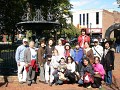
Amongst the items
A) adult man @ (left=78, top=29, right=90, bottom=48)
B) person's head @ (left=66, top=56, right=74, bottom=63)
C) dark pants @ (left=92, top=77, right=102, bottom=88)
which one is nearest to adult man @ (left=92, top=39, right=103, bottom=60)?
adult man @ (left=78, top=29, right=90, bottom=48)

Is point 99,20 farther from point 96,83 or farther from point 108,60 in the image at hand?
point 96,83

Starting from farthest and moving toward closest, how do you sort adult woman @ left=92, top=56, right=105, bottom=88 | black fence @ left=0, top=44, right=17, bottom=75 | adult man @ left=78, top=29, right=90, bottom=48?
black fence @ left=0, top=44, right=17, bottom=75 < adult man @ left=78, top=29, right=90, bottom=48 < adult woman @ left=92, top=56, right=105, bottom=88

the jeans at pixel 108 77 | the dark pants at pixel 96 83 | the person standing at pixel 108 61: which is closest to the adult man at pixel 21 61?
the dark pants at pixel 96 83

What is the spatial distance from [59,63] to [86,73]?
128cm

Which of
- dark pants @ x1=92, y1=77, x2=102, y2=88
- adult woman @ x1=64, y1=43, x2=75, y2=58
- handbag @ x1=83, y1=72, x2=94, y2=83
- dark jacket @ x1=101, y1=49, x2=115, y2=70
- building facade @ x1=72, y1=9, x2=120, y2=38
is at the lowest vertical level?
dark pants @ x1=92, y1=77, x2=102, y2=88

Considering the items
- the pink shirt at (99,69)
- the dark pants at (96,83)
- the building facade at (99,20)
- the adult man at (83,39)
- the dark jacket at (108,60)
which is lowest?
the dark pants at (96,83)

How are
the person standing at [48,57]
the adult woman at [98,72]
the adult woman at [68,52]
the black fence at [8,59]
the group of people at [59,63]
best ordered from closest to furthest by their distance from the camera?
the adult woman at [98,72] → the group of people at [59,63] → the person standing at [48,57] → the adult woman at [68,52] → the black fence at [8,59]

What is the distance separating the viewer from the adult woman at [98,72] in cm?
1295

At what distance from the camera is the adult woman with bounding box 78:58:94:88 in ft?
42.2

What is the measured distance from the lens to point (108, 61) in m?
13.6

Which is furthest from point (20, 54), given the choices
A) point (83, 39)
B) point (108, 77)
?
point (108, 77)

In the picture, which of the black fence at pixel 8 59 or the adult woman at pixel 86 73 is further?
the black fence at pixel 8 59

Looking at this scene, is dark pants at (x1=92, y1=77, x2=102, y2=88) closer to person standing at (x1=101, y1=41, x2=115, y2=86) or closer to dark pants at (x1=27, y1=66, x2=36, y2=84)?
person standing at (x1=101, y1=41, x2=115, y2=86)

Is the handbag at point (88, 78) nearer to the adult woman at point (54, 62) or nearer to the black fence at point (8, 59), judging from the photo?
the adult woman at point (54, 62)
